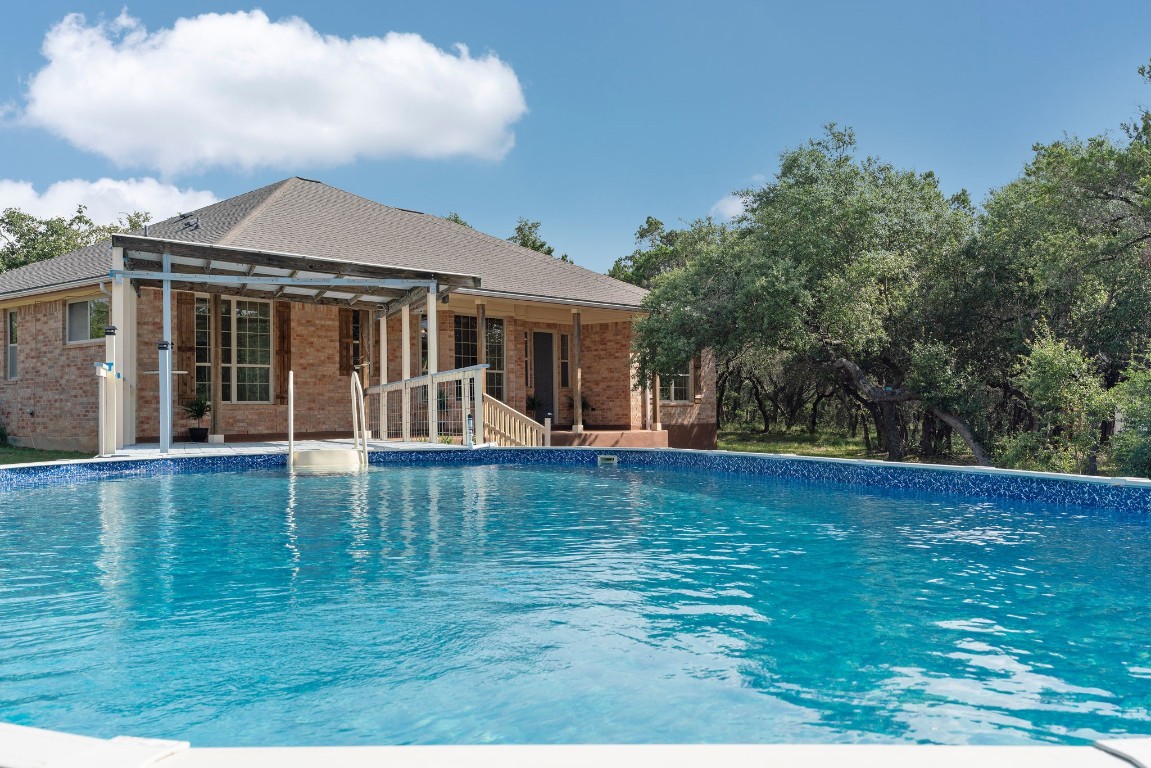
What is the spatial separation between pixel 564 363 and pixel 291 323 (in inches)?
280

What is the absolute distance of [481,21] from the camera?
20.0 m

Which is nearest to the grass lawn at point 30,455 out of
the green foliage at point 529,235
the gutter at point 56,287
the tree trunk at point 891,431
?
the gutter at point 56,287

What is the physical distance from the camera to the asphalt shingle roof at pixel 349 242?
1541 cm

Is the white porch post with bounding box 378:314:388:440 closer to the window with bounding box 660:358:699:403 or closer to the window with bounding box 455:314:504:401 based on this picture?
the window with bounding box 455:314:504:401

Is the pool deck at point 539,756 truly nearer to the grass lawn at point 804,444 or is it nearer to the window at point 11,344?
the grass lawn at point 804,444

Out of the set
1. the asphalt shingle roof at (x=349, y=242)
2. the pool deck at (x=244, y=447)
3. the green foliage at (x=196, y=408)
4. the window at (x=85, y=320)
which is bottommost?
the pool deck at (x=244, y=447)

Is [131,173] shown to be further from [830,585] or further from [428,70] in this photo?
[830,585]

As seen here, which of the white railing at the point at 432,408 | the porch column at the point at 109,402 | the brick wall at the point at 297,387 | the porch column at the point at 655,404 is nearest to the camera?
the porch column at the point at 109,402

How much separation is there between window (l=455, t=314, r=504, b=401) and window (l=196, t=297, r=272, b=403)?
161 inches

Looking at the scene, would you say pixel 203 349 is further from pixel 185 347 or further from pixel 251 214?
pixel 251 214

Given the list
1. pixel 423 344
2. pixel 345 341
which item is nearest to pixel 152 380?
pixel 345 341

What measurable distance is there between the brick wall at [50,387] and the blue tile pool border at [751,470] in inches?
181

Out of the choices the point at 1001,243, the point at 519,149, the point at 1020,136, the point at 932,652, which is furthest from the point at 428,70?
the point at 932,652

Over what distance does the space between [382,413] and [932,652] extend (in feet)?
42.5
